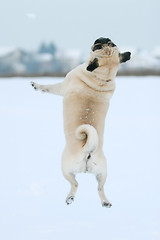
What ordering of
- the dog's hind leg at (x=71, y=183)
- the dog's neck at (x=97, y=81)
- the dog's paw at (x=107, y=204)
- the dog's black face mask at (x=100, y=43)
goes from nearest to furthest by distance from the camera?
the dog's black face mask at (x=100, y=43) < the dog's neck at (x=97, y=81) < the dog's hind leg at (x=71, y=183) < the dog's paw at (x=107, y=204)

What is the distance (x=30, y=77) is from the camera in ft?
36.9

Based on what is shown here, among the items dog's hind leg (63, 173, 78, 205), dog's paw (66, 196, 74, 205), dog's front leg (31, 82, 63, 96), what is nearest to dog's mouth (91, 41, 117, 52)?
dog's front leg (31, 82, 63, 96)

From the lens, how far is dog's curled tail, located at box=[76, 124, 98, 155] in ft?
10.0

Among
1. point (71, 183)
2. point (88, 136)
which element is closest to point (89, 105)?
point (88, 136)

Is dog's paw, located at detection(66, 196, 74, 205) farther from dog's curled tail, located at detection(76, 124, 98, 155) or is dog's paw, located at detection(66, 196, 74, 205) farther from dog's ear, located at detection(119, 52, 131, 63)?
dog's ear, located at detection(119, 52, 131, 63)

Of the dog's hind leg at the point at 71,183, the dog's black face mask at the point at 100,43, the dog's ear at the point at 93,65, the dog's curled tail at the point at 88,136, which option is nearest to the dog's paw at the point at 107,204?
the dog's hind leg at the point at 71,183

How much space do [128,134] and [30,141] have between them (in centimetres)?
152

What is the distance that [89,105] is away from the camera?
3182 millimetres

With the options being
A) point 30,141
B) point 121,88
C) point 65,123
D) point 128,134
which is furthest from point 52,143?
point 121,88

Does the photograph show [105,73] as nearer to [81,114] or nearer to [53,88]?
[81,114]

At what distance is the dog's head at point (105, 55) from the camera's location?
304 centimetres

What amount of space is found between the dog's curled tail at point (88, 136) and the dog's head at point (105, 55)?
1.40 feet

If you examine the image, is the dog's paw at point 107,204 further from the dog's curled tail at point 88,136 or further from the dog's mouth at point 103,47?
the dog's mouth at point 103,47

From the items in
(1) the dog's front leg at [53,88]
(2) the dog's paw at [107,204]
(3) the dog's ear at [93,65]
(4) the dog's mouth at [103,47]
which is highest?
(4) the dog's mouth at [103,47]
